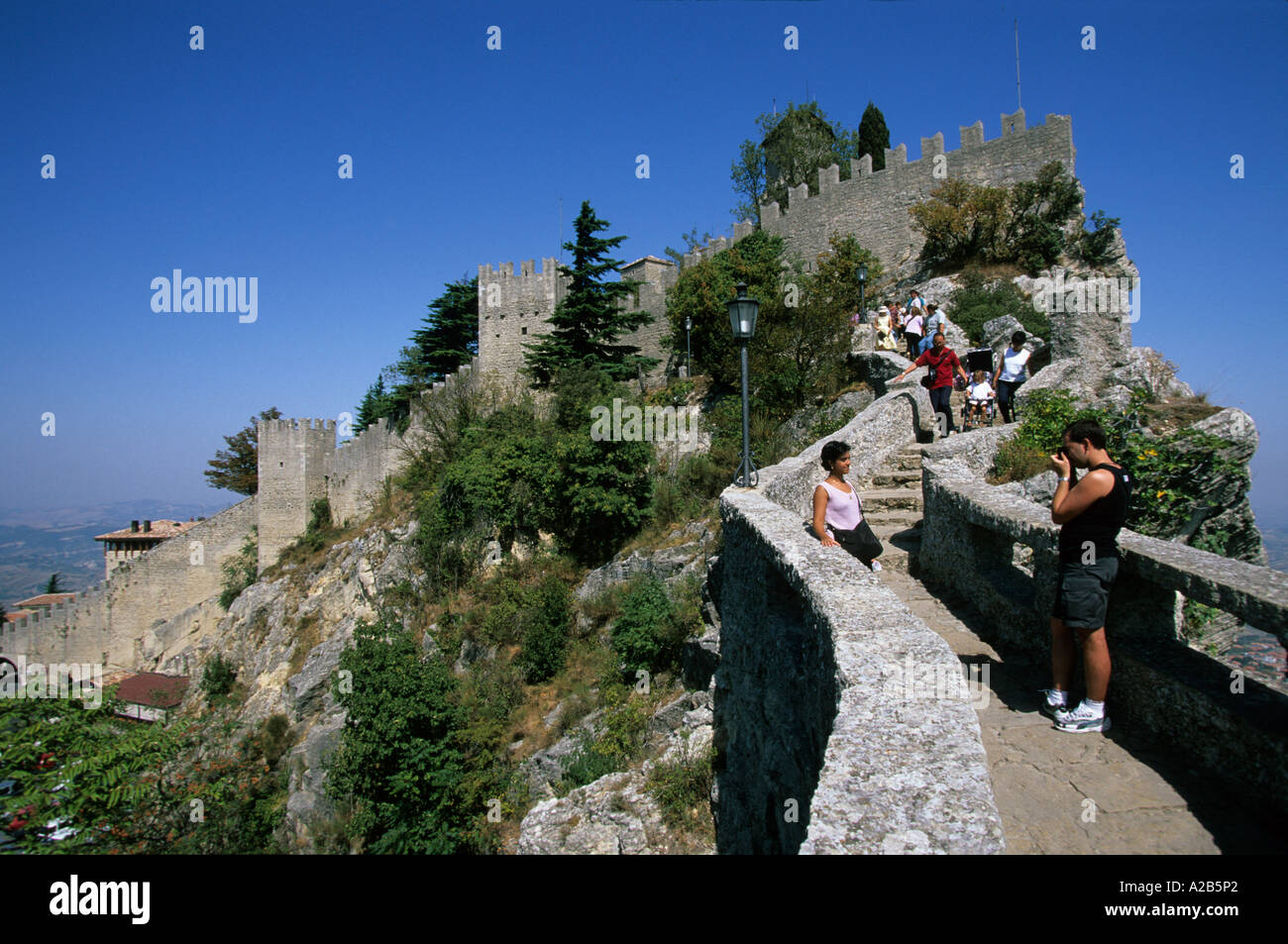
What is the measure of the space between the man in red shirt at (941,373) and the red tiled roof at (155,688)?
2517 cm

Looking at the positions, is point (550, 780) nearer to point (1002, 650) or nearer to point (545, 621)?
point (545, 621)

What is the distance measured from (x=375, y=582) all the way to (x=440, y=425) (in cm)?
617

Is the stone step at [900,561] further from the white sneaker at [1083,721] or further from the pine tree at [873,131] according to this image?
the pine tree at [873,131]

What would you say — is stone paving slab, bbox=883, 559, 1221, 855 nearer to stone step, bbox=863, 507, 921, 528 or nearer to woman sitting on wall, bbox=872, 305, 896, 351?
stone step, bbox=863, 507, 921, 528

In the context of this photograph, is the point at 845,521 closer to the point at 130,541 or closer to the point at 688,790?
the point at 688,790

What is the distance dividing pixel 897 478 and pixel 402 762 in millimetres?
9413

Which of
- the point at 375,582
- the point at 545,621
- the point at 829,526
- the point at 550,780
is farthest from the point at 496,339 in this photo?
the point at 829,526

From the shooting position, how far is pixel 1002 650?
479cm

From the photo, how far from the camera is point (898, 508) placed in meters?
8.23

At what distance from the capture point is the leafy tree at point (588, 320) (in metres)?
25.0

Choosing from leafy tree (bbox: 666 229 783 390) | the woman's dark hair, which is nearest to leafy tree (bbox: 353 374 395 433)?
leafy tree (bbox: 666 229 783 390)

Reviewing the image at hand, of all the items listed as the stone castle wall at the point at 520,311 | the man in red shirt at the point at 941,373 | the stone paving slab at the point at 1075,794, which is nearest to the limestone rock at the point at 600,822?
the stone paving slab at the point at 1075,794

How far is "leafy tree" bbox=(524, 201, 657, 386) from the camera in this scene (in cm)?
2500

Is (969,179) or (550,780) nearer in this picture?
(550,780)
